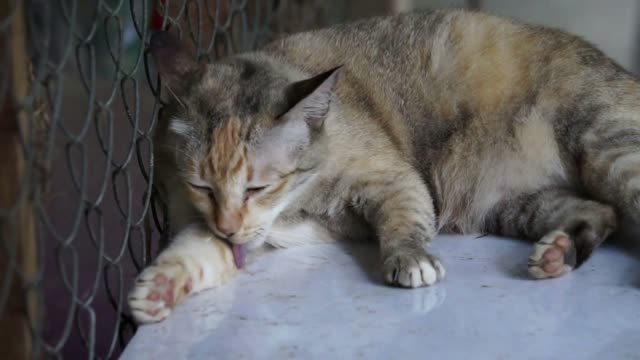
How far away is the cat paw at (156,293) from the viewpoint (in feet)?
5.61

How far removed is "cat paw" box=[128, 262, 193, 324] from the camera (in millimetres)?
1711

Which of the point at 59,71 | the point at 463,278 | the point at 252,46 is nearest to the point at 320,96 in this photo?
the point at 463,278

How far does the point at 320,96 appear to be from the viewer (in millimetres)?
Answer: 1881

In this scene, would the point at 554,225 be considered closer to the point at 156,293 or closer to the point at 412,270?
the point at 412,270

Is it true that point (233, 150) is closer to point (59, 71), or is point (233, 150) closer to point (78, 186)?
point (78, 186)

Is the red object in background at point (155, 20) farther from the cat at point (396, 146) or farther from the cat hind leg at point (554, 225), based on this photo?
the cat hind leg at point (554, 225)

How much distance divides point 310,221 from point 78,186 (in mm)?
618

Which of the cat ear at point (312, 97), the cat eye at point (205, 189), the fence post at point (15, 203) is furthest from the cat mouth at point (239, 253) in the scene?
the fence post at point (15, 203)

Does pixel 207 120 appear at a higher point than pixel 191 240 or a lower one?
higher

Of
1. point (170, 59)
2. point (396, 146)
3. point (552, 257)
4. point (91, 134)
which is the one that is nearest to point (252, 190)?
point (170, 59)

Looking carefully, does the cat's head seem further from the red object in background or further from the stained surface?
the red object in background

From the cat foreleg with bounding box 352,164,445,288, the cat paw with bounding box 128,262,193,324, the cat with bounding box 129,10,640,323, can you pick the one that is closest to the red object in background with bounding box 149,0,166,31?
the cat with bounding box 129,10,640,323

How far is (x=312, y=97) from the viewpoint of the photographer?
1.86 metres

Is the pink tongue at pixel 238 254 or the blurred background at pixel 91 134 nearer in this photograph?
the blurred background at pixel 91 134
